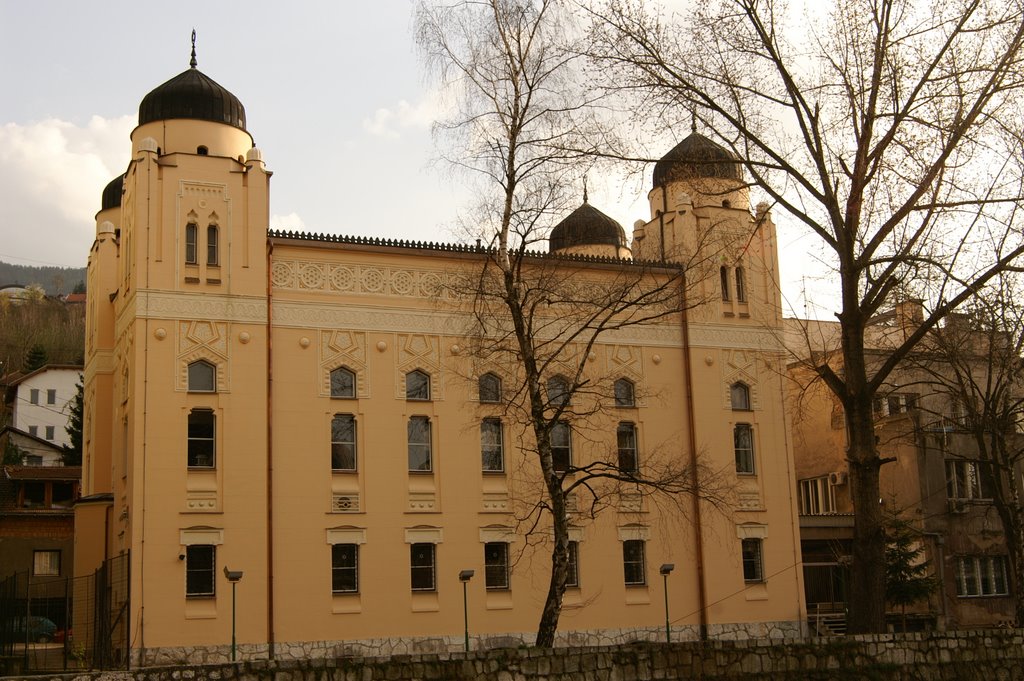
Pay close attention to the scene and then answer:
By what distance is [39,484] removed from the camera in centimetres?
4969

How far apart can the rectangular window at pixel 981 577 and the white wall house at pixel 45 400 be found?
201 feet

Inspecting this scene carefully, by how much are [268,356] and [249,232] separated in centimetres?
317

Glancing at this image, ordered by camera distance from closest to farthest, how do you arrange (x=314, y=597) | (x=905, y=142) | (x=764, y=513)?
(x=905, y=142) < (x=314, y=597) < (x=764, y=513)

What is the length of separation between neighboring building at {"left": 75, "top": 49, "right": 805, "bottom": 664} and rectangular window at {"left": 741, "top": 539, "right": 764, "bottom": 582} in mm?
69

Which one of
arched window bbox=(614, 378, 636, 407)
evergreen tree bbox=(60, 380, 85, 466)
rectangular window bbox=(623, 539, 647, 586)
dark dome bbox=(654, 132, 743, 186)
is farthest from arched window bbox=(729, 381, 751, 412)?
evergreen tree bbox=(60, 380, 85, 466)

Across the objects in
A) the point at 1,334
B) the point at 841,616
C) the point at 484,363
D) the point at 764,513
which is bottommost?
the point at 841,616

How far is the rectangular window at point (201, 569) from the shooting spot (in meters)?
27.4

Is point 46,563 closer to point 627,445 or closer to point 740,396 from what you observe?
point 627,445

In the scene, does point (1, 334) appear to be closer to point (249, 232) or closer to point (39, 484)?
point (39, 484)

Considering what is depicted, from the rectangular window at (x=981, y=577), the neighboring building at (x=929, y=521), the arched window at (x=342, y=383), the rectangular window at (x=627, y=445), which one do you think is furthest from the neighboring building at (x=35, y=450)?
the rectangular window at (x=981, y=577)

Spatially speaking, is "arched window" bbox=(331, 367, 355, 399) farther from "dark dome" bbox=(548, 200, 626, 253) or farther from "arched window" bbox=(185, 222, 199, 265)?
"dark dome" bbox=(548, 200, 626, 253)

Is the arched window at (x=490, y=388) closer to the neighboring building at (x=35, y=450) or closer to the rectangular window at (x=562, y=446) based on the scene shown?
the rectangular window at (x=562, y=446)

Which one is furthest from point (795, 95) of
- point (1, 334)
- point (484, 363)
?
point (1, 334)

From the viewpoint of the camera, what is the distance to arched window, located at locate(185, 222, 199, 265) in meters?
29.0
